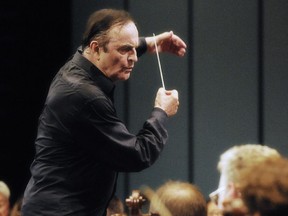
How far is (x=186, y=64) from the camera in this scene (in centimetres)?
510

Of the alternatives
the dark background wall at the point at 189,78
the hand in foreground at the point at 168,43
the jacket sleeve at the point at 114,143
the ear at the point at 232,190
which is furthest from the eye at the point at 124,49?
the dark background wall at the point at 189,78

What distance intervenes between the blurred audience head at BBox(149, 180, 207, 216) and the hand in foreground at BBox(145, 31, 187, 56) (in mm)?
604

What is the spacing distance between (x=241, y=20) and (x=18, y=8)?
1.46 m

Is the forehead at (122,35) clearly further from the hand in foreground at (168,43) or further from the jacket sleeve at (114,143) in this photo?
the hand in foreground at (168,43)

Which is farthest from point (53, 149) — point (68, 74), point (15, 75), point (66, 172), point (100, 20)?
point (15, 75)

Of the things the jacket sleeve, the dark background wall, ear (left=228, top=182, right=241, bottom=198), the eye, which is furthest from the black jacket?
the dark background wall

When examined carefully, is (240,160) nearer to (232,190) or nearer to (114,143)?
(232,190)

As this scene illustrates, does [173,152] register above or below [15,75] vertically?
below

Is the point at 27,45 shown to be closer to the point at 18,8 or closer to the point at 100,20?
the point at 18,8

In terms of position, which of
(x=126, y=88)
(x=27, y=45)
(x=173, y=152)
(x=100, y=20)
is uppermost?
(x=100, y=20)

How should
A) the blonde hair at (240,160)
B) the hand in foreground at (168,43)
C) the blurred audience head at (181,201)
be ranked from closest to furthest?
the blonde hair at (240,160)
the blurred audience head at (181,201)
the hand in foreground at (168,43)

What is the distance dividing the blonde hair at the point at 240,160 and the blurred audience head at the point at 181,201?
339 mm

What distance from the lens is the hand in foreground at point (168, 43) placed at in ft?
9.63

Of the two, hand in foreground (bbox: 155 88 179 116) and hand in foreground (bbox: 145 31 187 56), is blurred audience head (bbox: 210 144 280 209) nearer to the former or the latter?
hand in foreground (bbox: 155 88 179 116)
